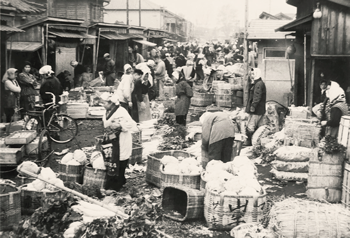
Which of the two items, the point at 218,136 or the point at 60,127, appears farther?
the point at 60,127

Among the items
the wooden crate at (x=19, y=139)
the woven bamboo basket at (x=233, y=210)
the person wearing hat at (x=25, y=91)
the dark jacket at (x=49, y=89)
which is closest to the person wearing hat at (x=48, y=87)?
the dark jacket at (x=49, y=89)

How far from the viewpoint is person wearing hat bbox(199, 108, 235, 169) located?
8.79 m

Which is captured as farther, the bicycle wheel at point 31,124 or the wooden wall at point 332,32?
the wooden wall at point 332,32

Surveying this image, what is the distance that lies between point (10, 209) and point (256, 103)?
775cm

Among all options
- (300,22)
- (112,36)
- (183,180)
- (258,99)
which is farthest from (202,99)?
(183,180)

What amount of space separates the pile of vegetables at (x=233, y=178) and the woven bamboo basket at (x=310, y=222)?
1254 mm

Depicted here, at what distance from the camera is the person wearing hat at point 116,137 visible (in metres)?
8.99

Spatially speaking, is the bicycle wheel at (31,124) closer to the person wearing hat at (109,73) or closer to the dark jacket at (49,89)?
the dark jacket at (49,89)

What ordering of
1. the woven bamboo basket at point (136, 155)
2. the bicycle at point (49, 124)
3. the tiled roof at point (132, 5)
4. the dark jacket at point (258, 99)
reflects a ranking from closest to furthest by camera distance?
the woven bamboo basket at point (136, 155) → the bicycle at point (49, 124) → the dark jacket at point (258, 99) → the tiled roof at point (132, 5)

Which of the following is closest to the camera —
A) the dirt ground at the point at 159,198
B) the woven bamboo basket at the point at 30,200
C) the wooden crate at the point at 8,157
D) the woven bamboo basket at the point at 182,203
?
the dirt ground at the point at 159,198

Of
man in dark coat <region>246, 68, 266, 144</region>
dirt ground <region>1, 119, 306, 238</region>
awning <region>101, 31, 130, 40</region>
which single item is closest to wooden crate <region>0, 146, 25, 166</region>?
dirt ground <region>1, 119, 306, 238</region>

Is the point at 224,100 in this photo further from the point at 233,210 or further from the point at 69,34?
the point at 233,210

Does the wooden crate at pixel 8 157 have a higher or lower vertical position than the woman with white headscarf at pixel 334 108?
lower

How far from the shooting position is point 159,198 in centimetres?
878
